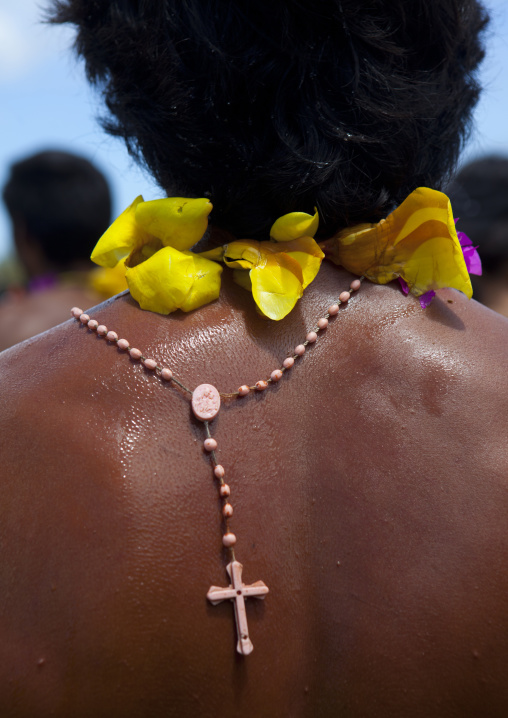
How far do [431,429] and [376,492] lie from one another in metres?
0.15

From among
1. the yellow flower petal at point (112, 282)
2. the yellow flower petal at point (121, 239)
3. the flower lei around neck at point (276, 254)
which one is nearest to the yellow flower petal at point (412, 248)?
the flower lei around neck at point (276, 254)

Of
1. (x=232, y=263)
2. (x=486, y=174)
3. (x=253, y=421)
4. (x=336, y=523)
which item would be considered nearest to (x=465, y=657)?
(x=336, y=523)

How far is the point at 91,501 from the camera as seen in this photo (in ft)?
3.74

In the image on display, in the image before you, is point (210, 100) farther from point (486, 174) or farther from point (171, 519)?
point (486, 174)

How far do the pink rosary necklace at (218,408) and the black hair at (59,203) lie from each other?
312cm

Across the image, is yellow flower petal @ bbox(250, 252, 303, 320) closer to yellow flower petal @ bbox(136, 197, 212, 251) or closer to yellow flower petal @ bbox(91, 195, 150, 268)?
yellow flower petal @ bbox(136, 197, 212, 251)

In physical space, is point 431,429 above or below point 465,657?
above

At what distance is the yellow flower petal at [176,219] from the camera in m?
1.30

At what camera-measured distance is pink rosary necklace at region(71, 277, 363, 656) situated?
3.71 feet

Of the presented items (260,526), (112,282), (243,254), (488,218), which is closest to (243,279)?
(243,254)

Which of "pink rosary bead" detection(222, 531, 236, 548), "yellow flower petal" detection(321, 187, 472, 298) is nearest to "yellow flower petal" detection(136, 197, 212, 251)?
"yellow flower petal" detection(321, 187, 472, 298)

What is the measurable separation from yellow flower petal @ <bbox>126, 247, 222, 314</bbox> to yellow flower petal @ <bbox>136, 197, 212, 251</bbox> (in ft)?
0.10

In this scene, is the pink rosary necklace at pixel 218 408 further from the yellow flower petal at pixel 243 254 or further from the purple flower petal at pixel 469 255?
the purple flower petal at pixel 469 255

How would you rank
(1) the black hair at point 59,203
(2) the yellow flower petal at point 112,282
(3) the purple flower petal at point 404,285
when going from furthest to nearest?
(1) the black hair at point 59,203, (2) the yellow flower petal at point 112,282, (3) the purple flower petal at point 404,285
